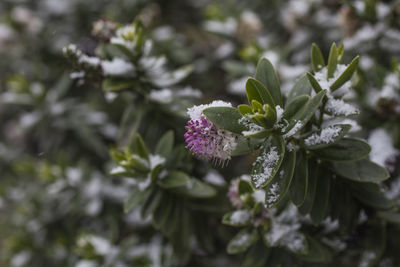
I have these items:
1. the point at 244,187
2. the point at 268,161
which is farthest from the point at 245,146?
the point at 244,187

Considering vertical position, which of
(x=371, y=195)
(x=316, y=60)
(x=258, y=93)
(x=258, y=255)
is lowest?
(x=258, y=255)

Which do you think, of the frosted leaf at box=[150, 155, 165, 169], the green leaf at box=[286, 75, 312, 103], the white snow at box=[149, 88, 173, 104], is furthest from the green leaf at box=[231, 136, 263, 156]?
the white snow at box=[149, 88, 173, 104]

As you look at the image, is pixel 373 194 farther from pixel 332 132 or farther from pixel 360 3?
pixel 360 3

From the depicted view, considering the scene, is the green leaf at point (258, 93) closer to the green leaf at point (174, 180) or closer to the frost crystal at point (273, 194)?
the frost crystal at point (273, 194)

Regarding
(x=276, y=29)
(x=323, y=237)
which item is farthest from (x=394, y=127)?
(x=276, y=29)

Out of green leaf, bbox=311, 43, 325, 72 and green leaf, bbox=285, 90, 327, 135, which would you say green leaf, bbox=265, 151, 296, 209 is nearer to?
green leaf, bbox=285, 90, 327, 135

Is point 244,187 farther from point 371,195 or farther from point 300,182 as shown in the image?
point 371,195

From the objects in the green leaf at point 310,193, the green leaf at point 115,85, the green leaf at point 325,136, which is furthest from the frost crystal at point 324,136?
the green leaf at point 115,85
